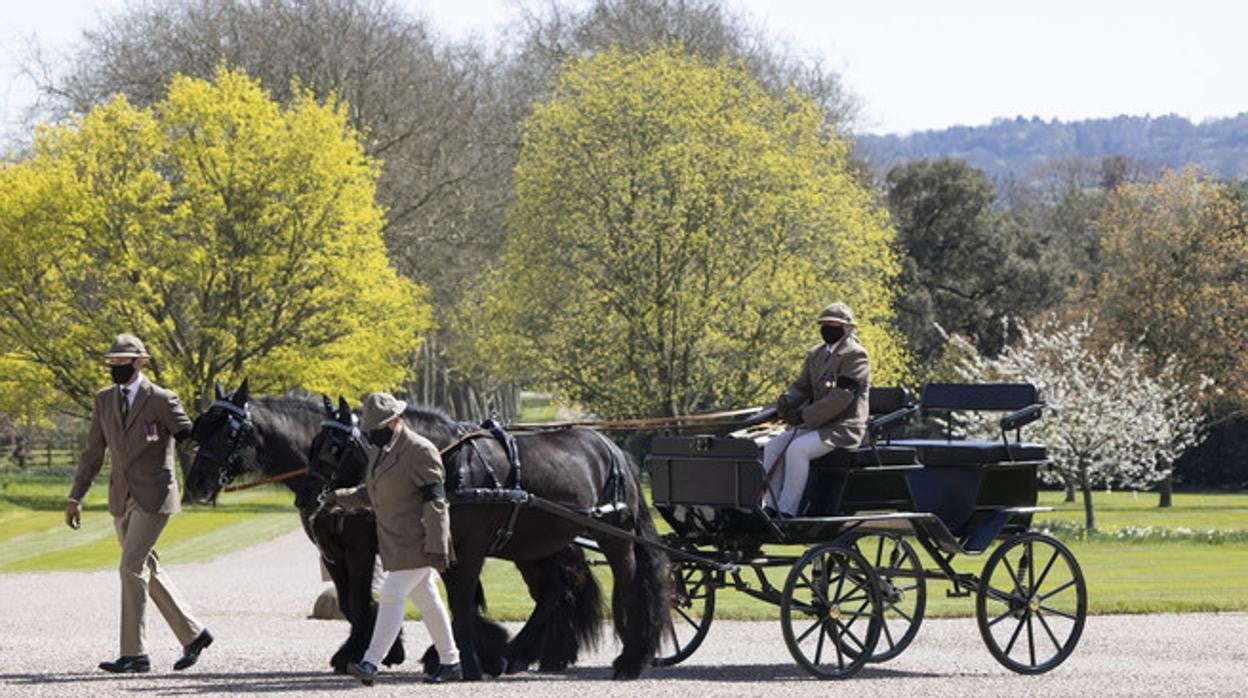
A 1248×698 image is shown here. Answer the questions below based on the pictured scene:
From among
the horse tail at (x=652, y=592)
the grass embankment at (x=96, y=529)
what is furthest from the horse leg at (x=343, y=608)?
the grass embankment at (x=96, y=529)

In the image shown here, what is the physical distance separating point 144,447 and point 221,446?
0.74 meters

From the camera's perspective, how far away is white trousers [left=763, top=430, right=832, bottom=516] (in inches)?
536

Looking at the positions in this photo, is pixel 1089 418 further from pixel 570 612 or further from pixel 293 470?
pixel 293 470

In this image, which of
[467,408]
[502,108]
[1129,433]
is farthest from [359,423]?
[467,408]

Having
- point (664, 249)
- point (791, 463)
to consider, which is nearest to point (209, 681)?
point (791, 463)

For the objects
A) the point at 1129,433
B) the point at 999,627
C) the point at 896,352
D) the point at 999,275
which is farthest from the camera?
the point at 999,275

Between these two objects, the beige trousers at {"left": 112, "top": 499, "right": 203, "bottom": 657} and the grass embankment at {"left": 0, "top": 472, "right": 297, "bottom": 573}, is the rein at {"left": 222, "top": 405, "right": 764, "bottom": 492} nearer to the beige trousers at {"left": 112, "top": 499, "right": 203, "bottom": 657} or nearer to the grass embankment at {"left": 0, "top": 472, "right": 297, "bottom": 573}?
the beige trousers at {"left": 112, "top": 499, "right": 203, "bottom": 657}

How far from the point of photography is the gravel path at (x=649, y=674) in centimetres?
1250

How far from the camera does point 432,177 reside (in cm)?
5706

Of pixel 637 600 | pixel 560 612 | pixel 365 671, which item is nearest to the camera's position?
pixel 365 671

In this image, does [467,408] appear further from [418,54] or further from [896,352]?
[896,352]

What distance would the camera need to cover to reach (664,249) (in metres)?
45.0

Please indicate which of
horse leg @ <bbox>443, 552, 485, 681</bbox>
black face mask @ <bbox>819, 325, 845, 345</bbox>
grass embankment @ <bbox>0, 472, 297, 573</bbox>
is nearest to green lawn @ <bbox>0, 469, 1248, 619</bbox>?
grass embankment @ <bbox>0, 472, 297, 573</bbox>

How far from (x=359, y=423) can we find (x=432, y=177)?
144 feet
